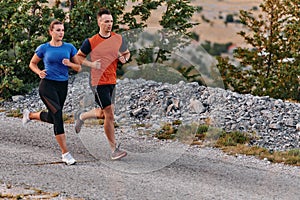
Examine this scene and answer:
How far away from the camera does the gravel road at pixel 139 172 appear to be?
7.59 m

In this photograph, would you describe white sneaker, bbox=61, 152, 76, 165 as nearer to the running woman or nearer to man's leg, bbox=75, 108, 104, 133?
the running woman

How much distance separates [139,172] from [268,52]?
75.1 feet

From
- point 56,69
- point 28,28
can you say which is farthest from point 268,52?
point 56,69

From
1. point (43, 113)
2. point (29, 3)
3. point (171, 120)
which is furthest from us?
point (29, 3)

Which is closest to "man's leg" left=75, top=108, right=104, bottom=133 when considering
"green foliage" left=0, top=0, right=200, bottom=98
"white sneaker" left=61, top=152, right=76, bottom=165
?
"white sneaker" left=61, top=152, right=76, bottom=165

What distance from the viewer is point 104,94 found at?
8.48m

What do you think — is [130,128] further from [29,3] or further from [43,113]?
[29,3]

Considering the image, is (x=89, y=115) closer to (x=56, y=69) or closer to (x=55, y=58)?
(x=56, y=69)

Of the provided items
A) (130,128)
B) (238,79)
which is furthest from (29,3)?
(238,79)

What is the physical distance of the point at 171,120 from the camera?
458 inches

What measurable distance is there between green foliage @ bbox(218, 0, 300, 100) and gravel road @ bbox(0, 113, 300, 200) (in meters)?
18.4

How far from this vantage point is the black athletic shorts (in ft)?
27.7

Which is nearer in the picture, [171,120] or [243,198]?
[243,198]

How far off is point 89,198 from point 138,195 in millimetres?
628
